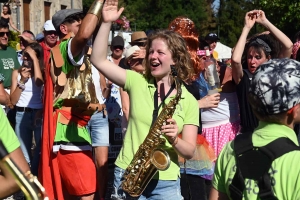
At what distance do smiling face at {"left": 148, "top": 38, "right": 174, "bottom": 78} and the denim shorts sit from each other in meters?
1.56

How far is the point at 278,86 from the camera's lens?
99.7 inches

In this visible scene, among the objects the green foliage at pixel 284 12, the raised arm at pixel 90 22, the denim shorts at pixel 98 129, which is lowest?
the denim shorts at pixel 98 129

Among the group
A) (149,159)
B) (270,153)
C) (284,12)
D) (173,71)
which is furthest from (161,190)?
(284,12)

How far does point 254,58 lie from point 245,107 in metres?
0.45

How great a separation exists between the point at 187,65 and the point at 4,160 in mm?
2593

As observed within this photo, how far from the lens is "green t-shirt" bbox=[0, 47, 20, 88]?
29.2ft

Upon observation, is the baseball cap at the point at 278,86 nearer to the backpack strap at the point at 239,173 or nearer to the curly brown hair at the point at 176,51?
the backpack strap at the point at 239,173

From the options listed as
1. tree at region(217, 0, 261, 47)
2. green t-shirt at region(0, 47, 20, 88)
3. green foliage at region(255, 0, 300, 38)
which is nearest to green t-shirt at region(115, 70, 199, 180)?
green t-shirt at region(0, 47, 20, 88)

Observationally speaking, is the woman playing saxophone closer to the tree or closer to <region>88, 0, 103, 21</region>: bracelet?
<region>88, 0, 103, 21</region>: bracelet

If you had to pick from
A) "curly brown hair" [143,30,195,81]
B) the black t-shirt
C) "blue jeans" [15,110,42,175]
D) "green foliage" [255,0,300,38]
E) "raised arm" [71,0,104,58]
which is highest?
"green foliage" [255,0,300,38]

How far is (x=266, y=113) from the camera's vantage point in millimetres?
2631

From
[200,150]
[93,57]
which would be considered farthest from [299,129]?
[93,57]

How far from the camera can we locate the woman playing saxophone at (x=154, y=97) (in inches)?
167

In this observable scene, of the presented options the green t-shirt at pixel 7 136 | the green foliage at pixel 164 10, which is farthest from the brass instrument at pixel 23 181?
the green foliage at pixel 164 10
